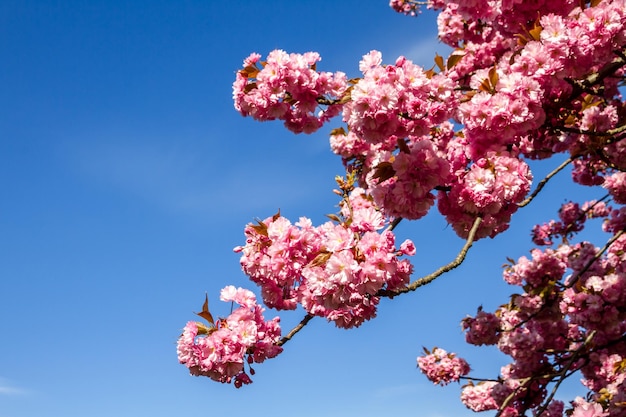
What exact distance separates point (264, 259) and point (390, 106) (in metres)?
1.31

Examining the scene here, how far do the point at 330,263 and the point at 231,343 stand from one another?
115cm

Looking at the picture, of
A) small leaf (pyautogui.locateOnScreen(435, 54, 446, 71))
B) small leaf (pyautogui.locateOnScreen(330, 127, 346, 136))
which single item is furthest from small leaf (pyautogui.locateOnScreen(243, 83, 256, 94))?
small leaf (pyautogui.locateOnScreen(330, 127, 346, 136))

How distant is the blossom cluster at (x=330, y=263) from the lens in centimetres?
335

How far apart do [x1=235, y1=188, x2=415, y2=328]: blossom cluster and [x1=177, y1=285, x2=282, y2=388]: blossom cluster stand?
21 centimetres

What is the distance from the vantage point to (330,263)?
3330 millimetres

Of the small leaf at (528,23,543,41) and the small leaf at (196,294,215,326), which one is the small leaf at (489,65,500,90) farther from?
the small leaf at (196,294,215,326)

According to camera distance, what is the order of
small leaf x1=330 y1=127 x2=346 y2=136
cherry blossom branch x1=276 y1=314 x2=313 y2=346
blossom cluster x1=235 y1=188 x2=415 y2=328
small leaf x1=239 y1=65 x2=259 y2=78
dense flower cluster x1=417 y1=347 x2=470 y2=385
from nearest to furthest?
blossom cluster x1=235 y1=188 x2=415 y2=328, cherry blossom branch x1=276 y1=314 x2=313 y2=346, small leaf x1=239 y1=65 x2=259 y2=78, small leaf x1=330 y1=127 x2=346 y2=136, dense flower cluster x1=417 y1=347 x2=470 y2=385

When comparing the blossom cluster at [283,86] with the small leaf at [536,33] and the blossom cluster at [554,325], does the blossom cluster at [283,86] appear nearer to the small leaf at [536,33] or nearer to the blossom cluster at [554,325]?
the small leaf at [536,33]

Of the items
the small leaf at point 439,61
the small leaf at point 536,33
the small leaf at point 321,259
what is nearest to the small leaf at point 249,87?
the small leaf at point 439,61

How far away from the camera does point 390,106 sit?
3.71 meters

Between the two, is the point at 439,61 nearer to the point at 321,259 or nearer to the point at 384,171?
the point at 384,171

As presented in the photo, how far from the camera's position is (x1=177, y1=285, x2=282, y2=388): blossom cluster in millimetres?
4074

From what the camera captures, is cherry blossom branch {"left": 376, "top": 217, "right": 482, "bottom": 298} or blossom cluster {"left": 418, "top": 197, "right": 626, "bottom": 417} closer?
cherry blossom branch {"left": 376, "top": 217, "right": 482, "bottom": 298}

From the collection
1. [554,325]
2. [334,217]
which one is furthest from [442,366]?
[334,217]
